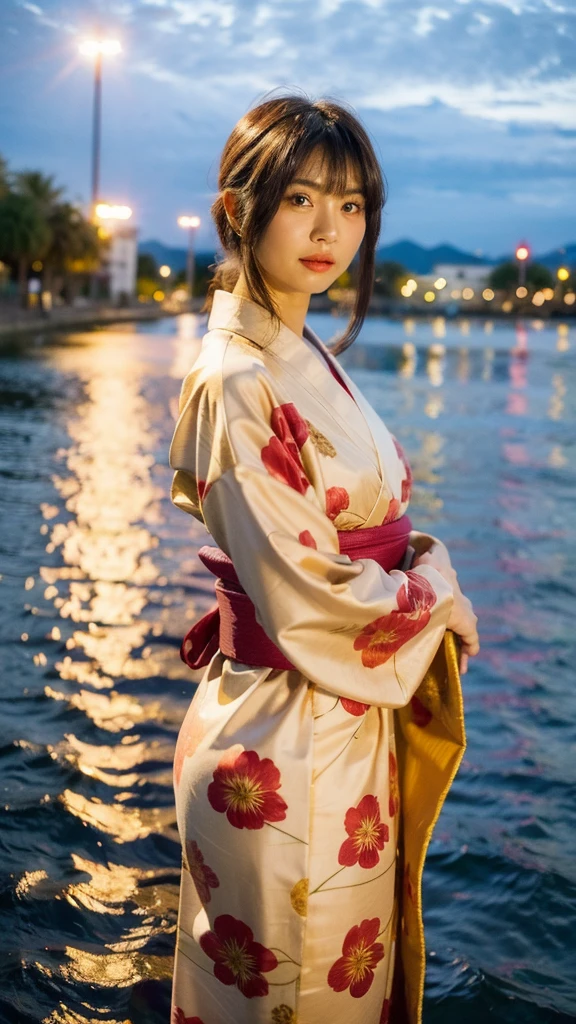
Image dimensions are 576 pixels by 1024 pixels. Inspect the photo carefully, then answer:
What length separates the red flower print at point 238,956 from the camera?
1.97 m

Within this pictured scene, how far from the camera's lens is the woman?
76.0 inches

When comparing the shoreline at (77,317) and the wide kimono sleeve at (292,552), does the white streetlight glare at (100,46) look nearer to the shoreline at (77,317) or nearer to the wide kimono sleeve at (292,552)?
the shoreline at (77,317)

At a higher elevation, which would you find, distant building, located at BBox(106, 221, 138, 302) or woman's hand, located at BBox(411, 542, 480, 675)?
distant building, located at BBox(106, 221, 138, 302)

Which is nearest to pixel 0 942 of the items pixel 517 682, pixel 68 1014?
pixel 68 1014

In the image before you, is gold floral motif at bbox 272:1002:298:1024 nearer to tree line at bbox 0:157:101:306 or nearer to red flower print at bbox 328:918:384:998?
red flower print at bbox 328:918:384:998

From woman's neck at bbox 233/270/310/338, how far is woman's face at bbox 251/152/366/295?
2 cm

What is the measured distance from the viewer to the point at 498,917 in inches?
134

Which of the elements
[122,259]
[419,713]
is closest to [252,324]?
→ [419,713]

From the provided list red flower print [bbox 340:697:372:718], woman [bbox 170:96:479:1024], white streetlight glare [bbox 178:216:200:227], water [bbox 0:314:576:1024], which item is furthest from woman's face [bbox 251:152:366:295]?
white streetlight glare [bbox 178:216:200:227]

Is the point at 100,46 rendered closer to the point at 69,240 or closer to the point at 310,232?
the point at 69,240

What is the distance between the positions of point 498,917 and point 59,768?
1.54m

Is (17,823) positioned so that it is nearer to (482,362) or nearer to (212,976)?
(212,976)

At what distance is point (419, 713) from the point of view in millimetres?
2271

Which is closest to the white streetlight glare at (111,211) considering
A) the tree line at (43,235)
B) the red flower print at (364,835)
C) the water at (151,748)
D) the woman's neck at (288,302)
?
the tree line at (43,235)
